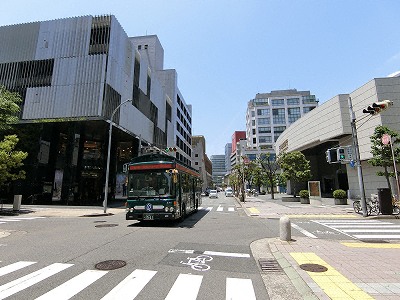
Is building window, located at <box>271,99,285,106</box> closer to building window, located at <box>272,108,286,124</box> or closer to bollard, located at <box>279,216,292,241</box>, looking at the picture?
building window, located at <box>272,108,286,124</box>

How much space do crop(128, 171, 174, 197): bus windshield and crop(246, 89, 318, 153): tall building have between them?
8672cm

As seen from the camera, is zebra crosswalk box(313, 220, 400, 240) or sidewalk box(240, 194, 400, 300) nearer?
sidewalk box(240, 194, 400, 300)

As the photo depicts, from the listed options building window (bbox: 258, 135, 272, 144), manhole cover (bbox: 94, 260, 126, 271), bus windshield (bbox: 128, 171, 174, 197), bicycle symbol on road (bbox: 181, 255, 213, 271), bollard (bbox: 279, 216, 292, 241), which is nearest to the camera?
manhole cover (bbox: 94, 260, 126, 271)

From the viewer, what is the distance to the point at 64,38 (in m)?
31.8

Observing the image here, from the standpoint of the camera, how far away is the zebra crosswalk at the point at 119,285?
4.79 m

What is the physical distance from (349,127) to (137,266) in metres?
33.0

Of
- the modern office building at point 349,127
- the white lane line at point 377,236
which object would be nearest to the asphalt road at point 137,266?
the white lane line at point 377,236

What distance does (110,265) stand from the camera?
6.65 m

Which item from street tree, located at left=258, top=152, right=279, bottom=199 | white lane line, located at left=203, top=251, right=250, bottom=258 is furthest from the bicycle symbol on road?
street tree, located at left=258, top=152, right=279, bottom=199

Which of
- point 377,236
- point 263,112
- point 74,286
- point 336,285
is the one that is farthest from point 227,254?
point 263,112

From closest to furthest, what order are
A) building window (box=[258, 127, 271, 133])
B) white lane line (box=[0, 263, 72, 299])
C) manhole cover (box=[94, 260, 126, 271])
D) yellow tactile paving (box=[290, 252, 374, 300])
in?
1. yellow tactile paving (box=[290, 252, 374, 300])
2. white lane line (box=[0, 263, 72, 299])
3. manhole cover (box=[94, 260, 126, 271])
4. building window (box=[258, 127, 271, 133])

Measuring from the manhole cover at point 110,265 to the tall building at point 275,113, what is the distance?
3658 inches

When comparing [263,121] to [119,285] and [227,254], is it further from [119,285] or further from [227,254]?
[119,285]

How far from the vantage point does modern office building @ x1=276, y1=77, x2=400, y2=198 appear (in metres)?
28.5
